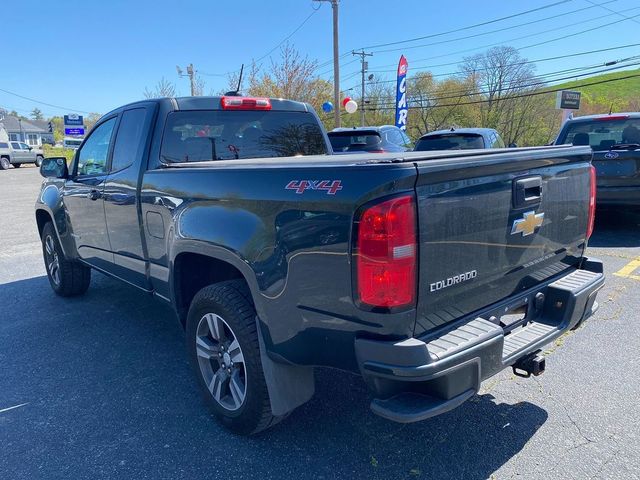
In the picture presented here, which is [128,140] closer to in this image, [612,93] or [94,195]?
[94,195]

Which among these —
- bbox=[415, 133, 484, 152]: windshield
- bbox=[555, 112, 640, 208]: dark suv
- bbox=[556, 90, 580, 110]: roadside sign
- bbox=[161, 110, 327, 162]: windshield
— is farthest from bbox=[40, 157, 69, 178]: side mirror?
bbox=[556, 90, 580, 110]: roadside sign

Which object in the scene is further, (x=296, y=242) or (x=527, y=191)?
(x=527, y=191)

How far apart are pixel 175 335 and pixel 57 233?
1941mm

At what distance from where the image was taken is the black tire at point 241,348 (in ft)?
8.17

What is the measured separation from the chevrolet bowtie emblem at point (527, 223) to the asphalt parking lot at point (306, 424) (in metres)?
1.17

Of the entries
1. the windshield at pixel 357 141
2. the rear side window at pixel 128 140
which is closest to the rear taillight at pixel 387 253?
the rear side window at pixel 128 140

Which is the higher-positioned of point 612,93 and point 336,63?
point 612,93

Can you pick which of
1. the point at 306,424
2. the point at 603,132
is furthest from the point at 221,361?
the point at 603,132

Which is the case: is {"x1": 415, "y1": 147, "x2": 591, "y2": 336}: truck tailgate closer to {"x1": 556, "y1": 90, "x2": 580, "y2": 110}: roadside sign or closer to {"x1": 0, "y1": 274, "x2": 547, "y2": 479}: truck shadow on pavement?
{"x1": 0, "y1": 274, "x2": 547, "y2": 479}: truck shadow on pavement

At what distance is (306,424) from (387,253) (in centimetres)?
148

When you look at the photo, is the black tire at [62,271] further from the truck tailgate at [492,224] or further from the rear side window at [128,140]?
the truck tailgate at [492,224]

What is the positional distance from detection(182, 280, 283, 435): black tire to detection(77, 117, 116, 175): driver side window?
198 cm

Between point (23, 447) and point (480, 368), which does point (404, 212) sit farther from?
point (23, 447)

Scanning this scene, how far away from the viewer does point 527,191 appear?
7.91 feet
